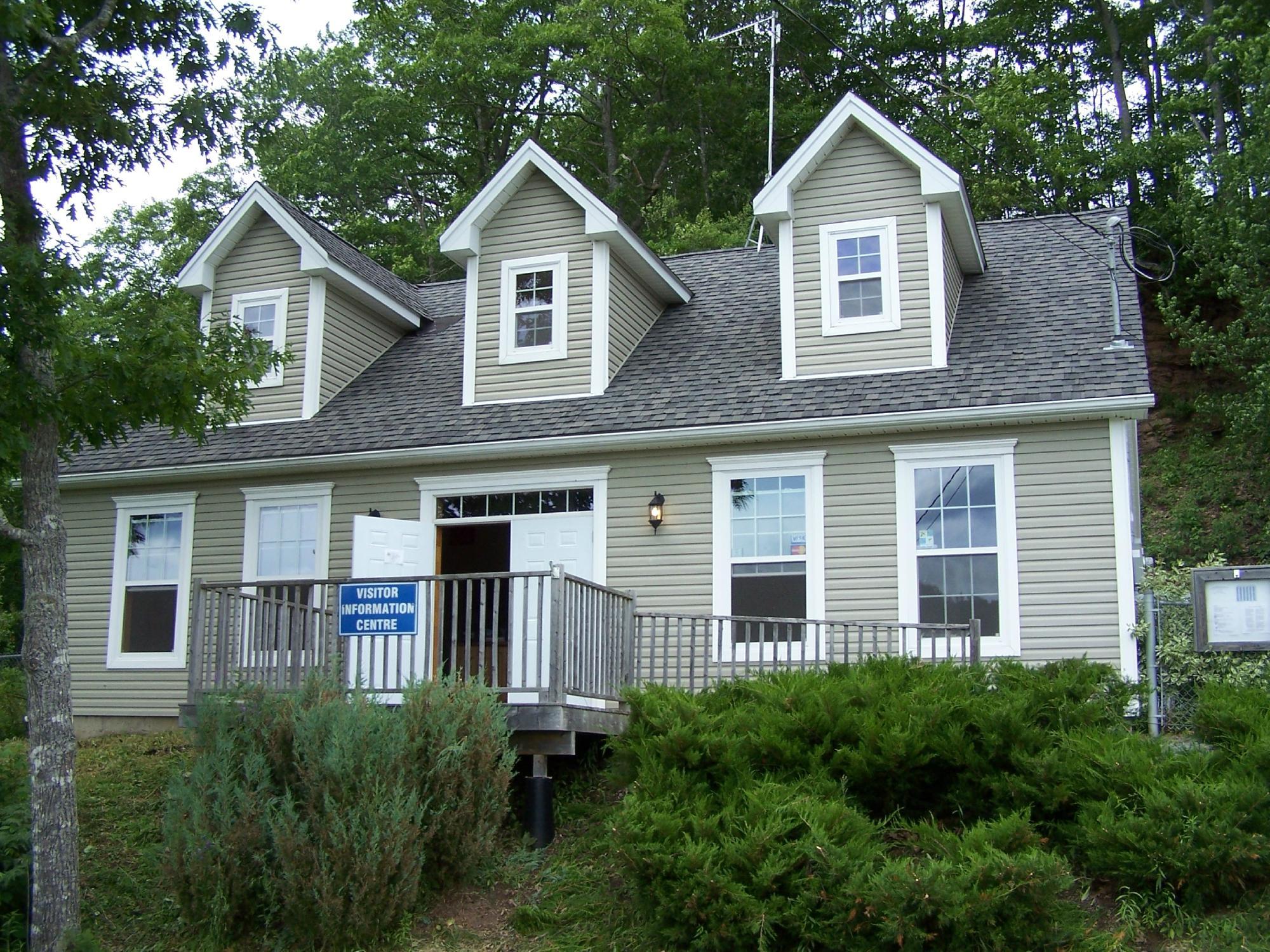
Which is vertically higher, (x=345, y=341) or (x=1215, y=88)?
(x=1215, y=88)

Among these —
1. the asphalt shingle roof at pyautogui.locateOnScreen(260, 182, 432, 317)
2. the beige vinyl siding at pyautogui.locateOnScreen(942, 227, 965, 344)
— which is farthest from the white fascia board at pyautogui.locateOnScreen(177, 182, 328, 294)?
the beige vinyl siding at pyautogui.locateOnScreen(942, 227, 965, 344)

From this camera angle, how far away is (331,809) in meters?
8.25

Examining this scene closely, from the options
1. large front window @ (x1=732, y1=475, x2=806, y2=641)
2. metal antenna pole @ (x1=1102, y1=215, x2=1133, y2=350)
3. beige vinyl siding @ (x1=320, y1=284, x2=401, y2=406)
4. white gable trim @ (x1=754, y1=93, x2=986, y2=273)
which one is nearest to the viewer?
metal antenna pole @ (x1=1102, y1=215, x2=1133, y2=350)

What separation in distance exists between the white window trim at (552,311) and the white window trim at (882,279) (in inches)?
116

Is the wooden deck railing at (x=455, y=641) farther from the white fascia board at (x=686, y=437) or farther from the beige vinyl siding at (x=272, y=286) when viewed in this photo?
the beige vinyl siding at (x=272, y=286)

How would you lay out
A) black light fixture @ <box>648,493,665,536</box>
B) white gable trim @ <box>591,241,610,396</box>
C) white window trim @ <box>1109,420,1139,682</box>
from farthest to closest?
white gable trim @ <box>591,241,610,396</box> → black light fixture @ <box>648,493,665,536</box> → white window trim @ <box>1109,420,1139,682</box>

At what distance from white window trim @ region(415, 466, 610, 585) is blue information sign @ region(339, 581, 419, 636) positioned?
373cm

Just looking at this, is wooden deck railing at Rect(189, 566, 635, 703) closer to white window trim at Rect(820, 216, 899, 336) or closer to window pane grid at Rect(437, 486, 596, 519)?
window pane grid at Rect(437, 486, 596, 519)

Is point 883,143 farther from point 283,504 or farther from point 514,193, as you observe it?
point 283,504

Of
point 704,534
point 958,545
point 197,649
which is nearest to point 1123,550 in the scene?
point 958,545

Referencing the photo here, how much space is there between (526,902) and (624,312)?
789cm

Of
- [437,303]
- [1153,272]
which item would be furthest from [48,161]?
[1153,272]

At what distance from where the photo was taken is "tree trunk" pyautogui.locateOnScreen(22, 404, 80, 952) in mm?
8898

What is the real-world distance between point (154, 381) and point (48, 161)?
7.26 ft
